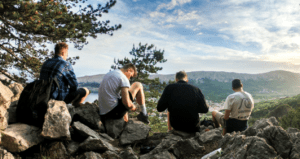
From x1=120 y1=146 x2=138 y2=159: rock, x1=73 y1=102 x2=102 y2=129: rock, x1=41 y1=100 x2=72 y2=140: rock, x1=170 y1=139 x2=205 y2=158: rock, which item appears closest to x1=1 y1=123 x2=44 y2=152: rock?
x1=41 y1=100 x2=72 y2=140: rock

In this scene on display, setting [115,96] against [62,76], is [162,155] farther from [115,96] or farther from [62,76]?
[62,76]

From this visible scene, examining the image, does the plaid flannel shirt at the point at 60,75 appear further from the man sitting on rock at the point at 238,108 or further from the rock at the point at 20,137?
the man sitting on rock at the point at 238,108

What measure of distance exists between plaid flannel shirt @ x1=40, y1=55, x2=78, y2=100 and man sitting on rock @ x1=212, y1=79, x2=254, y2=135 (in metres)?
4.58

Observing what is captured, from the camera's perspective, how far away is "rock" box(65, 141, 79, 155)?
146 inches

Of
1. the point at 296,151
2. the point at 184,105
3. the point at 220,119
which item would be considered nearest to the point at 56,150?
the point at 184,105

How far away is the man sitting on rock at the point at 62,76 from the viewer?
409cm

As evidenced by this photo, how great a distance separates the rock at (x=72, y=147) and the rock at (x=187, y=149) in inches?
82.9

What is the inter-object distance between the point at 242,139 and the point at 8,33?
10282mm

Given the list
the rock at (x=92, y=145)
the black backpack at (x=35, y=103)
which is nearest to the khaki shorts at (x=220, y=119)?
the rock at (x=92, y=145)

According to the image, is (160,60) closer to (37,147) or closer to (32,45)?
(32,45)

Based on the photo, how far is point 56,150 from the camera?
3641 mm

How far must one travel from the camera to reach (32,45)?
10414 millimetres

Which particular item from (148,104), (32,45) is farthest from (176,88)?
(148,104)

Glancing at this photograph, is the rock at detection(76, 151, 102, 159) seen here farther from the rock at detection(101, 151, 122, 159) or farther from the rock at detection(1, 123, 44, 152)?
the rock at detection(1, 123, 44, 152)
